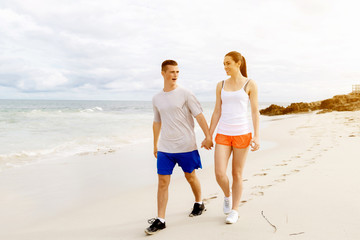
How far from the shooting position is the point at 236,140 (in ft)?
10.8

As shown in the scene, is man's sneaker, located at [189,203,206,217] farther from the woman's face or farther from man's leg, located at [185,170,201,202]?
the woman's face

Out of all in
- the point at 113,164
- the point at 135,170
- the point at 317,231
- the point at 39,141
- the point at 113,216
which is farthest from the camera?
the point at 39,141

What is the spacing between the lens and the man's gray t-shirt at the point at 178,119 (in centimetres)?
343

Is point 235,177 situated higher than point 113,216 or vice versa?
point 235,177

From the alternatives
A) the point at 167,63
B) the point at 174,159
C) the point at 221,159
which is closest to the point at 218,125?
the point at 221,159

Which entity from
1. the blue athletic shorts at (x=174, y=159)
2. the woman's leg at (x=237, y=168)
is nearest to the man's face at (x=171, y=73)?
the blue athletic shorts at (x=174, y=159)

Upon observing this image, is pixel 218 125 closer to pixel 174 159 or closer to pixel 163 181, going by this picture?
pixel 174 159

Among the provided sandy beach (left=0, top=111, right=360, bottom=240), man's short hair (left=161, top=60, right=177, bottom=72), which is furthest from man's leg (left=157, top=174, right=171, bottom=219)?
man's short hair (left=161, top=60, right=177, bottom=72)

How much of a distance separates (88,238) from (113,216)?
69 cm

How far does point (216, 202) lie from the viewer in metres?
4.19

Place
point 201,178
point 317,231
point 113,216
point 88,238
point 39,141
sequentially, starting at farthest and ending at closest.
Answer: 1. point 39,141
2. point 201,178
3. point 113,216
4. point 88,238
5. point 317,231

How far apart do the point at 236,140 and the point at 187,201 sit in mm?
1619

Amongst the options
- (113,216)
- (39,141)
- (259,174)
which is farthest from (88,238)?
(39,141)

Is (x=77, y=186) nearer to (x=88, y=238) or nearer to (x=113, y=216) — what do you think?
(x=113, y=216)
